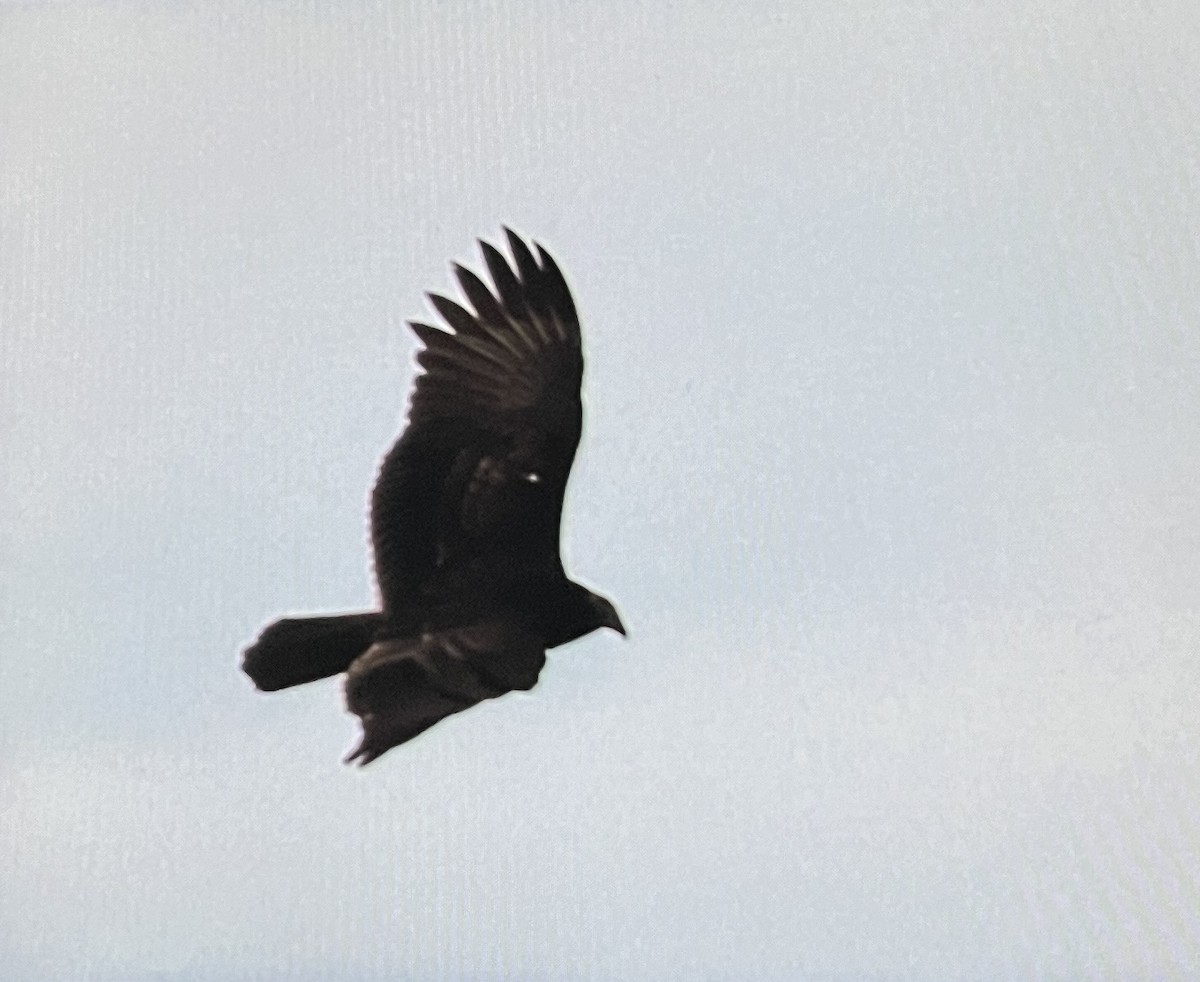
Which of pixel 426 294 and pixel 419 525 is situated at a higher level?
pixel 426 294

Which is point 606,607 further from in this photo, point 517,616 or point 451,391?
point 451,391

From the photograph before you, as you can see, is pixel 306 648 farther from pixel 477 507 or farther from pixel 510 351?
pixel 510 351

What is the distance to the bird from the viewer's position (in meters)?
7.96

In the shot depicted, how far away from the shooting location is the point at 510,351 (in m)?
8.04

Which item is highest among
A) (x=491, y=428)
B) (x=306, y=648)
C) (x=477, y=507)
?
(x=491, y=428)

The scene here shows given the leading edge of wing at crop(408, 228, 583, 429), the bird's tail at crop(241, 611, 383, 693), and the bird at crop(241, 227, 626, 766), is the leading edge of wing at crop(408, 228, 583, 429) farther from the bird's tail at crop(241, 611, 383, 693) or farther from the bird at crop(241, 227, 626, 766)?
the bird's tail at crop(241, 611, 383, 693)

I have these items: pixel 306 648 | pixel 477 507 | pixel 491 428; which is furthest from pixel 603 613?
pixel 306 648

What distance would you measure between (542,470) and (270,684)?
1.56 m

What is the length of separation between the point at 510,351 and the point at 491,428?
374mm

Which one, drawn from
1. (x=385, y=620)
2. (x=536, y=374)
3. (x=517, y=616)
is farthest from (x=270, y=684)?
(x=536, y=374)

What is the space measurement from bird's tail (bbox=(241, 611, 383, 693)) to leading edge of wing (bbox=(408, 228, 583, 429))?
1.07 metres

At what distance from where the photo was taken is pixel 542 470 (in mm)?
7980

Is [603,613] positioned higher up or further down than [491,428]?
further down

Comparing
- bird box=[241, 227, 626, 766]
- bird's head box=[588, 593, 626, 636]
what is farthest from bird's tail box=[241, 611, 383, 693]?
bird's head box=[588, 593, 626, 636]
